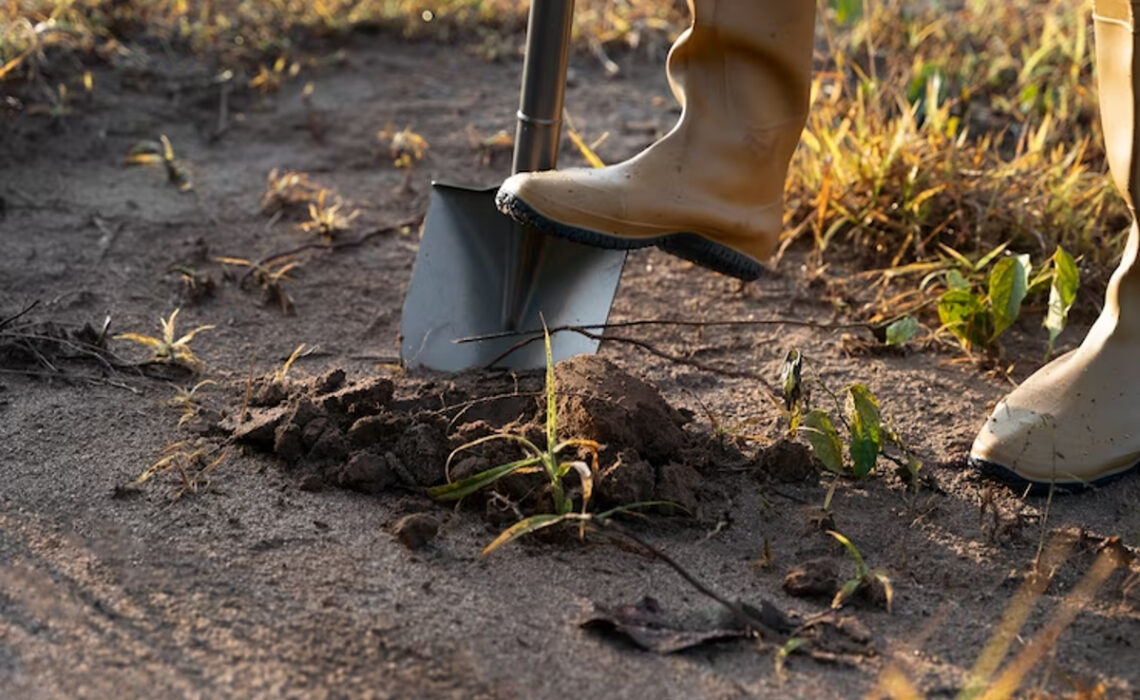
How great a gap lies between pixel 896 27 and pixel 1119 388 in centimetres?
238

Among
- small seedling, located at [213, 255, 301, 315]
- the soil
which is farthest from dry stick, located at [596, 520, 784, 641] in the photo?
small seedling, located at [213, 255, 301, 315]

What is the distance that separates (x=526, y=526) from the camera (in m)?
1.76

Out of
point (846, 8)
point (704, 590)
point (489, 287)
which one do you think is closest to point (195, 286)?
point (489, 287)

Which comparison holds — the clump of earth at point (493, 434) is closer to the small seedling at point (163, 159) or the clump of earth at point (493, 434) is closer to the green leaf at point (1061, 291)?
the green leaf at point (1061, 291)

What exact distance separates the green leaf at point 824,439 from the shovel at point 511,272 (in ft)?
1.68

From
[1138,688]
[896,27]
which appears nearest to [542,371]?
[1138,688]

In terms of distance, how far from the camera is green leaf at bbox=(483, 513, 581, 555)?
174 centimetres

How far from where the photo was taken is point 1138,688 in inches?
63.1

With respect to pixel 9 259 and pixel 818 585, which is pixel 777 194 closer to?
pixel 818 585

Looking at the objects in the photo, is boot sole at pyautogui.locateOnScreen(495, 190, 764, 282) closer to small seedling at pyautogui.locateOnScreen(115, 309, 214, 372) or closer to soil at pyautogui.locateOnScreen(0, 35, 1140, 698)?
soil at pyautogui.locateOnScreen(0, 35, 1140, 698)

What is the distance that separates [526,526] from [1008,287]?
3.98 feet

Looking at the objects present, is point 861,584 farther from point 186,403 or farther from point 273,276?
point 273,276

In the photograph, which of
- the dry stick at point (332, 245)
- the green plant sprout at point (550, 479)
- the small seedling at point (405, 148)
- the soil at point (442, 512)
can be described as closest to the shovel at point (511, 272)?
the soil at point (442, 512)

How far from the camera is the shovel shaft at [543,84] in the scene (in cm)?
238
